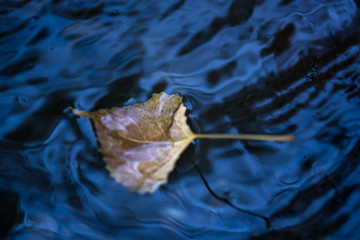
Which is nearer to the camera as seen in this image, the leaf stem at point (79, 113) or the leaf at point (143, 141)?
the leaf at point (143, 141)

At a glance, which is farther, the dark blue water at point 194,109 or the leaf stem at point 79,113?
the leaf stem at point 79,113

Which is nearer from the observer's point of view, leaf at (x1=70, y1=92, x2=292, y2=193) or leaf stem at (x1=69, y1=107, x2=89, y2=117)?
leaf at (x1=70, y1=92, x2=292, y2=193)

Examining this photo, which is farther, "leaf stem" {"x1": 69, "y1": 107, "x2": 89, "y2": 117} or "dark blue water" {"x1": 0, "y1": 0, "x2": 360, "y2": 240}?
"leaf stem" {"x1": 69, "y1": 107, "x2": 89, "y2": 117}

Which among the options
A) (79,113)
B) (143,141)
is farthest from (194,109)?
(79,113)

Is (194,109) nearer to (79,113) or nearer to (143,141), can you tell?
(143,141)

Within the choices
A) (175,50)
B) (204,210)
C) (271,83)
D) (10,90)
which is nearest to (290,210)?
(204,210)
